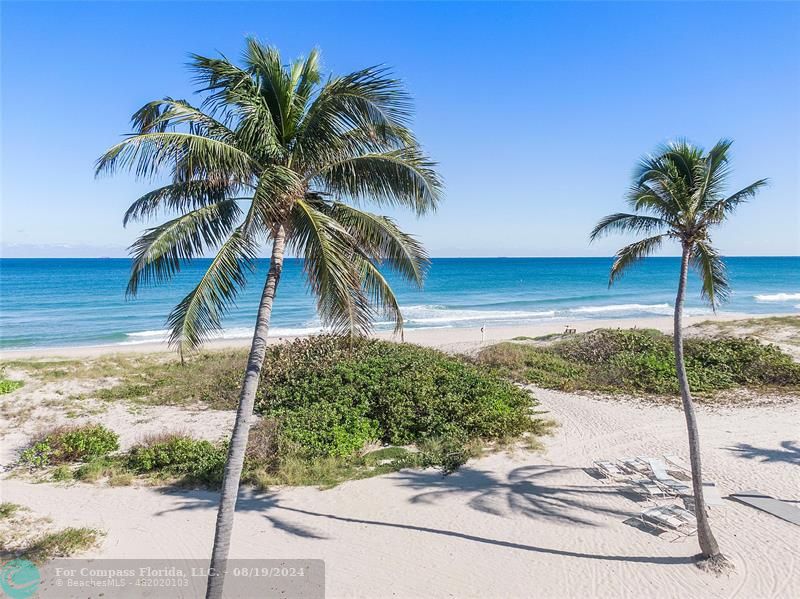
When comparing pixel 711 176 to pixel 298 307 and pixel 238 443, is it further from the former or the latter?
pixel 298 307

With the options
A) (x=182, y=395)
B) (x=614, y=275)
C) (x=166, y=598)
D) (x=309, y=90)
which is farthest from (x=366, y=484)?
(x=182, y=395)

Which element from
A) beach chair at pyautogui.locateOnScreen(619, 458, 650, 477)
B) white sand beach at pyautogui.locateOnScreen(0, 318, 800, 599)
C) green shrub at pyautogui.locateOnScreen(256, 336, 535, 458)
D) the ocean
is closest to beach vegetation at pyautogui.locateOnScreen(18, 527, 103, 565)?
white sand beach at pyautogui.locateOnScreen(0, 318, 800, 599)

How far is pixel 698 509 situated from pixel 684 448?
15.8ft

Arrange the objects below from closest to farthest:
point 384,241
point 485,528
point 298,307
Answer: point 384,241
point 485,528
point 298,307

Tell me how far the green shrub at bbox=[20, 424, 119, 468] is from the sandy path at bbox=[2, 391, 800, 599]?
1.08m

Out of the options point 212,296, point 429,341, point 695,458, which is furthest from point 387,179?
point 429,341

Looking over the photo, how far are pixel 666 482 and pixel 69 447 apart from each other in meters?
12.7

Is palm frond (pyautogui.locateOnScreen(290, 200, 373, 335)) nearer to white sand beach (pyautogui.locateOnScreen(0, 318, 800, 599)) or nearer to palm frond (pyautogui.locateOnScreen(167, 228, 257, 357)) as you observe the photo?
palm frond (pyautogui.locateOnScreen(167, 228, 257, 357))

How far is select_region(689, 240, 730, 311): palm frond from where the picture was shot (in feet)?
25.9

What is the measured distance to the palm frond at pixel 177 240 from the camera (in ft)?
18.5

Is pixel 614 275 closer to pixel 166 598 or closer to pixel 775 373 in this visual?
pixel 166 598

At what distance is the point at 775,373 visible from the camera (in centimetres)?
1580

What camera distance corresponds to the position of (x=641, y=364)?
16.5m

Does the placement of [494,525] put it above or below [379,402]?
below
